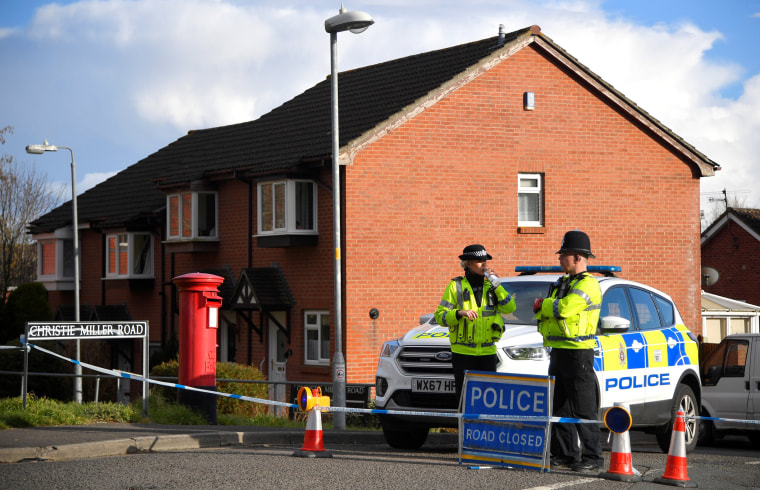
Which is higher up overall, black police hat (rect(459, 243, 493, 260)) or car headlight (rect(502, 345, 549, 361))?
black police hat (rect(459, 243, 493, 260))

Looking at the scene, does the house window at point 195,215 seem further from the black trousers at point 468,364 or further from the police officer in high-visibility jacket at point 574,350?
the police officer in high-visibility jacket at point 574,350

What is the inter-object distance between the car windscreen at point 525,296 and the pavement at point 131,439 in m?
2.24

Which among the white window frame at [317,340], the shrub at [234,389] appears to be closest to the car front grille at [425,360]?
the shrub at [234,389]

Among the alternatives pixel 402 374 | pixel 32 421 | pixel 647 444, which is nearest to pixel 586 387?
pixel 402 374

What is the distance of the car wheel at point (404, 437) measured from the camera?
36.1ft

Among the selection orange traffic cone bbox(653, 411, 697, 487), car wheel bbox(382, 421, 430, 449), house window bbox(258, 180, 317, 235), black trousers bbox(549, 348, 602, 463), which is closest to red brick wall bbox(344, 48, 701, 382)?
house window bbox(258, 180, 317, 235)

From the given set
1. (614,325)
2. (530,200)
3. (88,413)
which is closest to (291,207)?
(530,200)

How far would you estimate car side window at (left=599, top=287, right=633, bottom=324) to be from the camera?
11.0 metres

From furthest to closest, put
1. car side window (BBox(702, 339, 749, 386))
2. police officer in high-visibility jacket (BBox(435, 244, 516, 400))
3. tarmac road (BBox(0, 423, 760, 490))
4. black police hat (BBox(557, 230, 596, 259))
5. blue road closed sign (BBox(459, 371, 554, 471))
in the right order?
→ car side window (BBox(702, 339, 749, 386))
police officer in high-visibility jacket (BBox(435, 244, 516, 400))
black police hat (BBox(557, 230, 596, 259))
blue road closed sign (BBox(459, 371, 554, 471))
tarmac road (BBox(0, 423, 760, 490))

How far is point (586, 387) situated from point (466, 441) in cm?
120

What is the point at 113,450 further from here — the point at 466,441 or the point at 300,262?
the point at 300,262

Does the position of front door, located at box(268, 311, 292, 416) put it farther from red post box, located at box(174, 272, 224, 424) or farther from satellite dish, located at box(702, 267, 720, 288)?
satellite dish, located at box(702, 267, 720, 288)

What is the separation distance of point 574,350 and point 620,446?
948mm

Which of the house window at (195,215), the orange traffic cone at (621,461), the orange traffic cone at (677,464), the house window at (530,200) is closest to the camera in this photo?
the orange traffic cone at (677,464)
